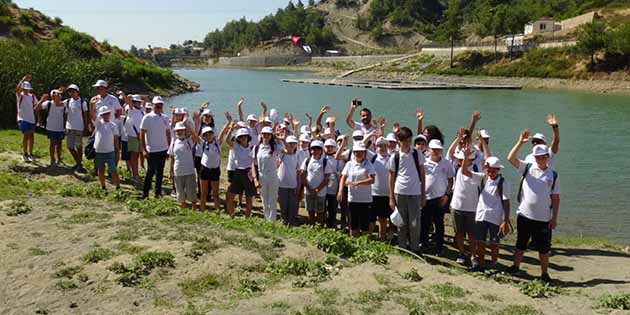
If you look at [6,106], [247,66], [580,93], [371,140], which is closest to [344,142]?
[371,140]

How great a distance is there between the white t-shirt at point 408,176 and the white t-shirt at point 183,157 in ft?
13.1

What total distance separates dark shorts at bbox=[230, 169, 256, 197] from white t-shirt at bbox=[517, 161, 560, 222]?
4.76 metres

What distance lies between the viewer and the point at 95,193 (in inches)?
436

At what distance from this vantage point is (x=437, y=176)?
30.8 ft

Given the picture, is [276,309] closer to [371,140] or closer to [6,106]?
[371,140]

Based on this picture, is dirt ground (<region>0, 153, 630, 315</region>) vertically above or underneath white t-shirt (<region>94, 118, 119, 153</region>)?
underneath

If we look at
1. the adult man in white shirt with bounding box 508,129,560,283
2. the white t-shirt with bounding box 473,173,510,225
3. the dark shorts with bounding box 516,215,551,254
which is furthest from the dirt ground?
the white t-shirt with bounding box 473,173,510,225

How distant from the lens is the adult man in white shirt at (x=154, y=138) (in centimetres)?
1148

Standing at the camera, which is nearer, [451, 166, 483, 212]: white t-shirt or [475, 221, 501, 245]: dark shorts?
[475, 221, 501, 245]: dark shorts

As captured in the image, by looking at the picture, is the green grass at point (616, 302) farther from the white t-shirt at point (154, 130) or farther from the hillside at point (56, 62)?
the hillside at point (56, 62)

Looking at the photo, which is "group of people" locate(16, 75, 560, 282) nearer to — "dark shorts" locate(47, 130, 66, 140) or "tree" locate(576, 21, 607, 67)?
"dark shorts" locate(47, 130, 66, 140)

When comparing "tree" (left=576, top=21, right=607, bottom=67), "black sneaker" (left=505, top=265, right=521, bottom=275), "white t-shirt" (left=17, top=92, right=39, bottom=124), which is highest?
"tree" (left=576, top=21, right=607, bottom=67)

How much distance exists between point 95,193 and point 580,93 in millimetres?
60631

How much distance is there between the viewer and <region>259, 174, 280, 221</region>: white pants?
10.2m
